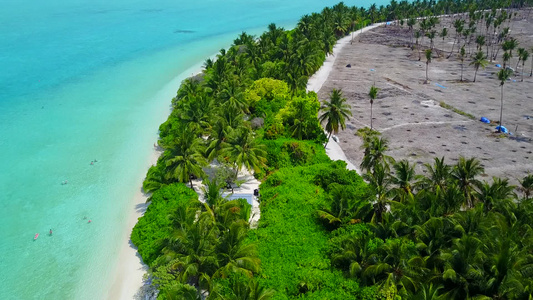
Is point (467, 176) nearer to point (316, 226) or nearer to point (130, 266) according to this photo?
point (316, 226)

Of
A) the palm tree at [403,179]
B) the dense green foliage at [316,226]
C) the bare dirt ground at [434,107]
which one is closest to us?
the dense green foliage at [316,226]

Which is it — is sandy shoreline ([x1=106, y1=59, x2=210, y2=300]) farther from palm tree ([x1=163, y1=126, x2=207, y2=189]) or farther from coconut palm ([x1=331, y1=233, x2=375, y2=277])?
coconut palm ([x1=331, y1=233, x2=375, y2=277])

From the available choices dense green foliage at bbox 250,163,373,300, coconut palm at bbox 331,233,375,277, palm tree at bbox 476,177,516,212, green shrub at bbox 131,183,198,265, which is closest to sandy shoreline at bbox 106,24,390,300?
green shrub at bbox 131,183,198,265

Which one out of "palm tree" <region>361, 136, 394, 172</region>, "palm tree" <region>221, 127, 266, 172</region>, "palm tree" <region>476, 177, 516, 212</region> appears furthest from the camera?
"palm tree" <region>221, 127, 266, 172</region>

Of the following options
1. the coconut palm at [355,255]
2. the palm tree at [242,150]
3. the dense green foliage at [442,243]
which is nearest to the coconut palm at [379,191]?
the dense green foliage at [442,243]

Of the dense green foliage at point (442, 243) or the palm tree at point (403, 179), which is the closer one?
the dense green foliage at point (442, 243)

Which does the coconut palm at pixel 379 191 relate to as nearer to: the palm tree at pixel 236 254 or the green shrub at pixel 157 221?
the palm tree at pixel 236 254

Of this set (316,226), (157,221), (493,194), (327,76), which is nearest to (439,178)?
(493,194)
